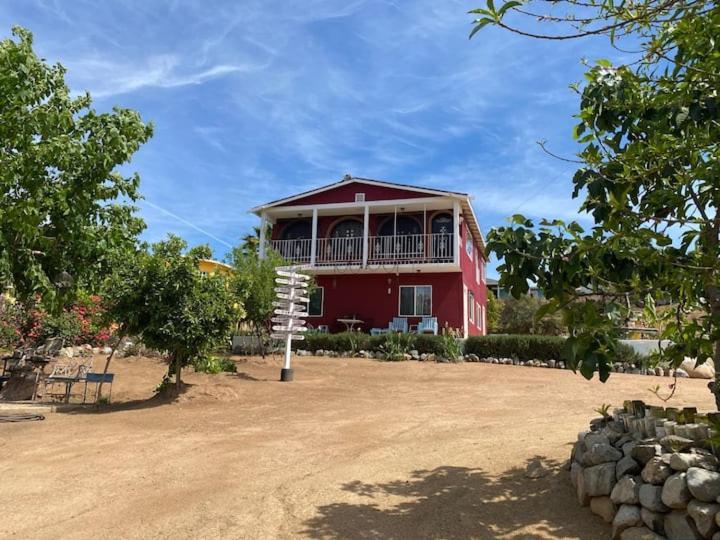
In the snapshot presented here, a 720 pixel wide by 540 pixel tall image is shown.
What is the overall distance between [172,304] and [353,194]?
13.7 metres

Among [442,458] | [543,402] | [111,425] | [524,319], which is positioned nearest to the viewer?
[442,458]

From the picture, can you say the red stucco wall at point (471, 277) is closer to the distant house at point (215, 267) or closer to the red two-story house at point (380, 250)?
the red two-story house at point (380, 250)

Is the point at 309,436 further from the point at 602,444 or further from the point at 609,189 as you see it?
the point at 609,189

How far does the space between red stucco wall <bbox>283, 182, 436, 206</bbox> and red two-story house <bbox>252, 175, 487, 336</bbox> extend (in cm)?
4

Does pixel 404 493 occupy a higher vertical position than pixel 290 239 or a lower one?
lower

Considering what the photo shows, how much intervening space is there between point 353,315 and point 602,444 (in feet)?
56.2

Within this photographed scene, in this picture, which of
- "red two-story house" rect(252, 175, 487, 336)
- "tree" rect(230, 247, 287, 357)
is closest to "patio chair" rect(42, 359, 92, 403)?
"tree" rect(230, 247, 287, 357)

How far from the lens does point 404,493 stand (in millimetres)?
4949

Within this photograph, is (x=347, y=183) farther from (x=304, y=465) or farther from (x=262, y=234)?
(x=304, y=465)

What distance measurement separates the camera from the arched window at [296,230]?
78.6 ft

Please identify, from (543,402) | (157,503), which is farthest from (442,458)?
(543,402)

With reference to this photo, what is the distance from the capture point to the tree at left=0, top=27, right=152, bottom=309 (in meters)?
6.57

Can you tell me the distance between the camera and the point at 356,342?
17.3 m

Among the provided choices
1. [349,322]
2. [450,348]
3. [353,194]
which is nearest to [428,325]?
[349,322]
